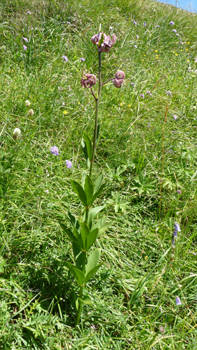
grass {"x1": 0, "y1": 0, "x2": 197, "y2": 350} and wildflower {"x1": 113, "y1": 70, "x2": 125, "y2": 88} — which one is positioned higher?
wildflower {"x1": 113, "y1": 70, "x2": 125, "y2": 88}

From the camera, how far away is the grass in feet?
4.07

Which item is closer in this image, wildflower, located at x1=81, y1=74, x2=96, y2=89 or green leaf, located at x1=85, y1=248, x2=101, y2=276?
wildflower, located at x1=81, y1=74, x2=96, y2=89

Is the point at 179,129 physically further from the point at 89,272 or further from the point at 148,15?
the point at 148,15

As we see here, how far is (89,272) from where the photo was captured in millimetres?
1148

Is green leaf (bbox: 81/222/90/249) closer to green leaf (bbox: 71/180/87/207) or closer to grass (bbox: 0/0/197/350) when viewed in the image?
green leaf (bbox: 71/180/87/207)

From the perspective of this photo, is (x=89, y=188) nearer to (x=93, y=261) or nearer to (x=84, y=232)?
(x=84, y=232)

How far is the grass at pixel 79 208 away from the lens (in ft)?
4.07

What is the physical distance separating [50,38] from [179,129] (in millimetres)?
1898

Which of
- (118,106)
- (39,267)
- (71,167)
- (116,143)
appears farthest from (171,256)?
(118,106)

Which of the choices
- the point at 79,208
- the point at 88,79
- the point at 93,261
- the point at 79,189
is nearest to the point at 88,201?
the point at 79,189

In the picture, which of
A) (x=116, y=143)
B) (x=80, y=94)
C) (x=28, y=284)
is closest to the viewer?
(x=28, y=284)

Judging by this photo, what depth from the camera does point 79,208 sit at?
1737mm

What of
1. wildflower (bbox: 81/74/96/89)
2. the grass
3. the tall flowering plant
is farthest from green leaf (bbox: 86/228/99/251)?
wildflower (bbox: 81/74/96/89)

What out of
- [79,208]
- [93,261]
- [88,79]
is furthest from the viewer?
[79,208]
